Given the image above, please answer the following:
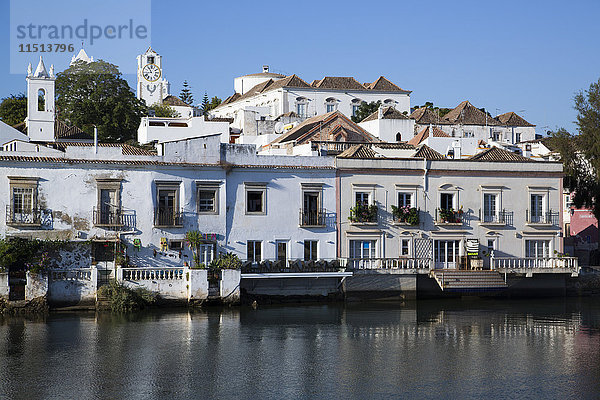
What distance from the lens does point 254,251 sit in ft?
→ 132

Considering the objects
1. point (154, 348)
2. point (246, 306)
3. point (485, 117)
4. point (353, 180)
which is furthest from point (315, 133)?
point (485, 117)

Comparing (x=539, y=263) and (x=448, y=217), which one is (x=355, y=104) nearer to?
(x=448, y=217)

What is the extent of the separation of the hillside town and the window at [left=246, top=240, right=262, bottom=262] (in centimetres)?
6

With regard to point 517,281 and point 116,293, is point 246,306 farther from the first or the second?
A: point 517,281

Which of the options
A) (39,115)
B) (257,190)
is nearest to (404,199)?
(257,190)

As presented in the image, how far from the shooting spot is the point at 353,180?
137 ft

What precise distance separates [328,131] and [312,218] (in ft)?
65.7

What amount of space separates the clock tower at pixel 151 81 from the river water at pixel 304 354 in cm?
9106

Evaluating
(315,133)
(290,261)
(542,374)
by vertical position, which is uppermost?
(315,133)

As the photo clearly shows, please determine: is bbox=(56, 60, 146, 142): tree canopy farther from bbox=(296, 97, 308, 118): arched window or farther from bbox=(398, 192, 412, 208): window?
bbox=(398, 192, 412, 208): window

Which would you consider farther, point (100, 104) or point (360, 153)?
point (100, 104)

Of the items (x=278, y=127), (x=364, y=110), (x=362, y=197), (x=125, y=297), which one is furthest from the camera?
(x=364, y=110)

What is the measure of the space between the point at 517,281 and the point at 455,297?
325cm

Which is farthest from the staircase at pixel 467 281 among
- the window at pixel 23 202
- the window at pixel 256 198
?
the window at pixel 23 202
